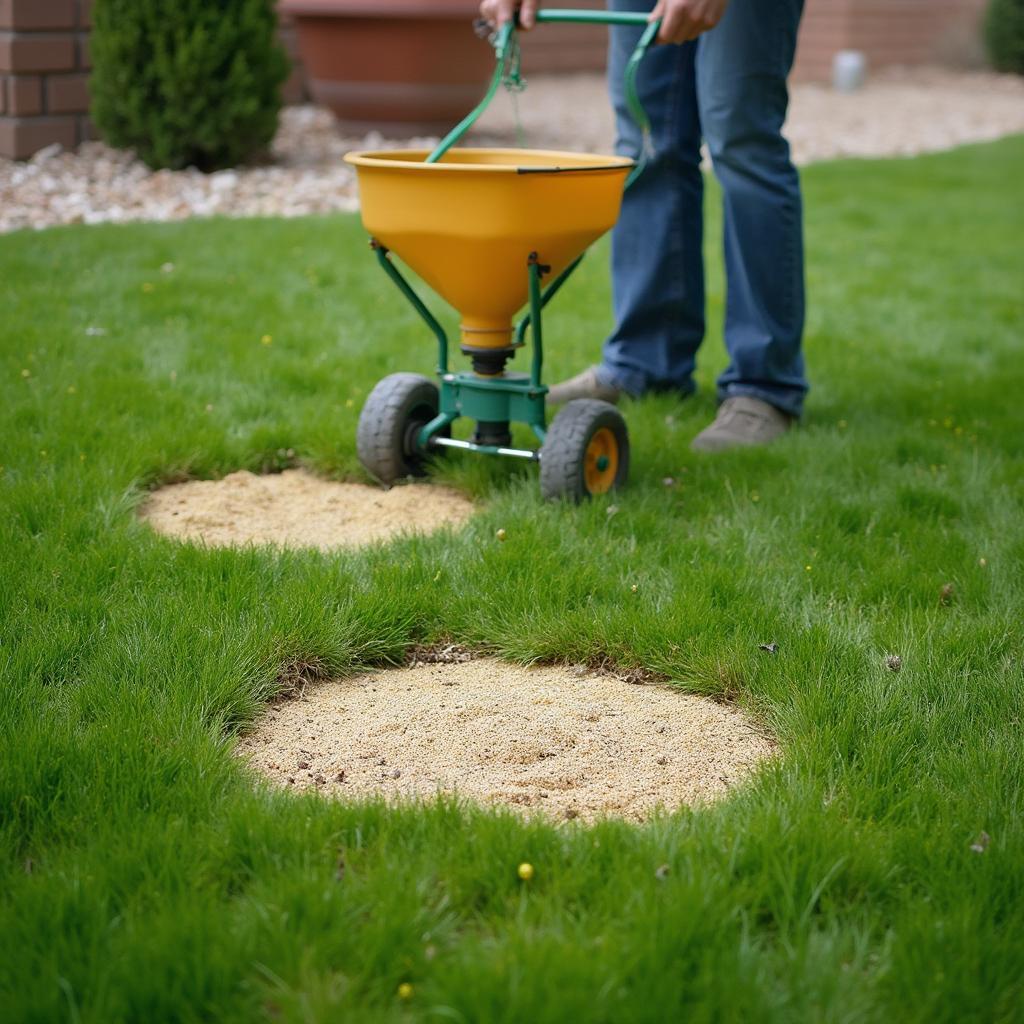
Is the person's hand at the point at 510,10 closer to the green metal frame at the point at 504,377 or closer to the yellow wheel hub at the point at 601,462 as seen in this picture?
the green metal frame at the point at 504,377

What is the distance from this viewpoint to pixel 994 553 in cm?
276

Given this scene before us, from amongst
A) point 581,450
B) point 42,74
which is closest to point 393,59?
point 42,74

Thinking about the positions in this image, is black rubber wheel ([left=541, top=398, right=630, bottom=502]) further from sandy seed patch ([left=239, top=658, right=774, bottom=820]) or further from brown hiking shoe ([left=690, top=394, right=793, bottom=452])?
sandy seed patch ([left=239, top=658, right=774, bottom=820])

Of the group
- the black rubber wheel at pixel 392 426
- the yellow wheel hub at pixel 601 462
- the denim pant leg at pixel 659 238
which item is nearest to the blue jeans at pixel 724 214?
the denim pant leg at pixel 659 238

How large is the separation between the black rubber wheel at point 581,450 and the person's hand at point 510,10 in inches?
36.2

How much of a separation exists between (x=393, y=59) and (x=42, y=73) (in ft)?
6.87

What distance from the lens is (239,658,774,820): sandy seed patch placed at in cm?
197

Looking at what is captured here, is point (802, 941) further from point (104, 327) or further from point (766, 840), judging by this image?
point (104, 327)

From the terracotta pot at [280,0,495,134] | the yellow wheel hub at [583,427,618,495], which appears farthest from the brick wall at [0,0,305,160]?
the yellow wheel hub at [583,427,618,495]

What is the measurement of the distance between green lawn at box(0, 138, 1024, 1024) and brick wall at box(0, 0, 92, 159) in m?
3.06

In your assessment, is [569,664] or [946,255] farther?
[946,255]

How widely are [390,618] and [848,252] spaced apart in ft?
13.9

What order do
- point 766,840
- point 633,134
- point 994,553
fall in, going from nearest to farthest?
point 766,840
point 994,553
point 633,134

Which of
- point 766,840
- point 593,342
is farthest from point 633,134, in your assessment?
point 766,840
